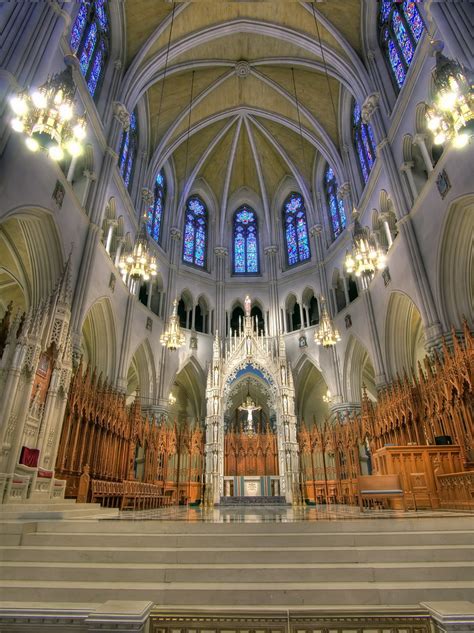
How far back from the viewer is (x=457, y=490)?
909 cm

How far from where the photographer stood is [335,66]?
19359 mm

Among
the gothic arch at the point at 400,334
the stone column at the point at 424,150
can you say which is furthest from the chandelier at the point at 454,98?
the gothic arch at the point at 400,334

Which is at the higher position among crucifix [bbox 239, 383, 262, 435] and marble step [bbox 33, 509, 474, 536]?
crucifix [bbox 239, 383, 262, 435]

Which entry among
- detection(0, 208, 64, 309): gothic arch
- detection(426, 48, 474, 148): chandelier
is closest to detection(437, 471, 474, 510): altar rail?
detection(426, 48, 474, 148): chandelier

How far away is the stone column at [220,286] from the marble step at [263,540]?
1984 centimetres

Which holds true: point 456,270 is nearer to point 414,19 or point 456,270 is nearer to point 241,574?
point 414,19

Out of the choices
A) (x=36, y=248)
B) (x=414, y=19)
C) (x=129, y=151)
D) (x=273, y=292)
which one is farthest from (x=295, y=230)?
(x=36, y=248)

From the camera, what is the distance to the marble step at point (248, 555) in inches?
165

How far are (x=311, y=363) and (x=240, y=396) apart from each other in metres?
4.93

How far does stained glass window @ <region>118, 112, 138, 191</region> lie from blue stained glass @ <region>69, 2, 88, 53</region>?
4.68m

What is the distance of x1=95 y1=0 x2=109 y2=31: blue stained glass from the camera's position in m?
15.6

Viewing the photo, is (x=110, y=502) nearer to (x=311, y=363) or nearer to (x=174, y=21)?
(x=311, y=363)

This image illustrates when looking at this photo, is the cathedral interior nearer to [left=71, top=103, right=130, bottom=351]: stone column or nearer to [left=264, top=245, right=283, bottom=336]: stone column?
[left=71, top=103, right=130, bottom=351]: stone column

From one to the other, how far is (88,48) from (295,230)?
16.7 metres
